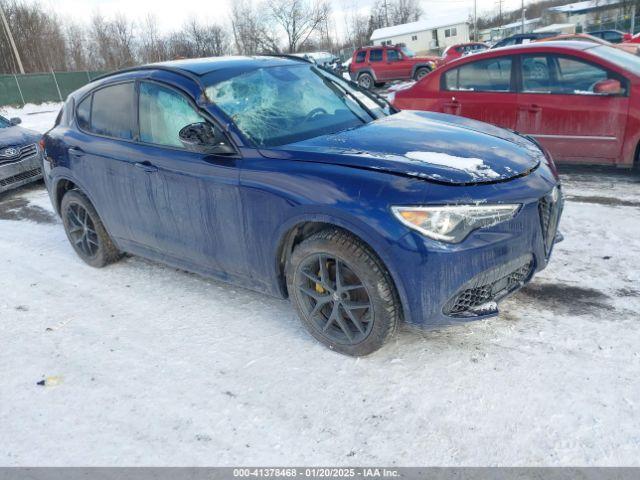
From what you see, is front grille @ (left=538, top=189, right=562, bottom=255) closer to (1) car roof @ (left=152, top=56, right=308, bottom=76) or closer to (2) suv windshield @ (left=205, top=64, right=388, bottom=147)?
(2) suv windshield @ (left=205, top=64, right=388, bottom=147)

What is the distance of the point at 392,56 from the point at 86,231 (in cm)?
1941

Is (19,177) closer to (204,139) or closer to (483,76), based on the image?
(204,139)

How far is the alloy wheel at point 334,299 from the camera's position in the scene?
9.39ft

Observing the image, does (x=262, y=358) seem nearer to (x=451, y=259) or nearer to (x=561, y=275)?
(x=451, y=259)

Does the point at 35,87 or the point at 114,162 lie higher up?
the point at 35,87

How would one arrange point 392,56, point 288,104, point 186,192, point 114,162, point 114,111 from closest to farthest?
1. point 186,192
2. point 288,104
3. point 114,162
4. point 114,111
5. point 392,56

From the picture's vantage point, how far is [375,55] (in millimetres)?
22000

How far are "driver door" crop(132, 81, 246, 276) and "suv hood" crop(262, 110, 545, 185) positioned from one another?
431 millimetres

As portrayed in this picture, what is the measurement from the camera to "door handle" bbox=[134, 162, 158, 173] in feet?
11.9

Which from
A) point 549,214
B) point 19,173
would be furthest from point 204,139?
point 19,173

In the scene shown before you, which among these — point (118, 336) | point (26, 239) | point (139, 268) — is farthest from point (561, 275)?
point (26, 239)

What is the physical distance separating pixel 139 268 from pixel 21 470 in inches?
93.3

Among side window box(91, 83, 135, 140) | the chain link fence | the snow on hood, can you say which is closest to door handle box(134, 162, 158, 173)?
side window box(91, 83, 135, 140)

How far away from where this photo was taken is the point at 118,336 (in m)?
3.48
